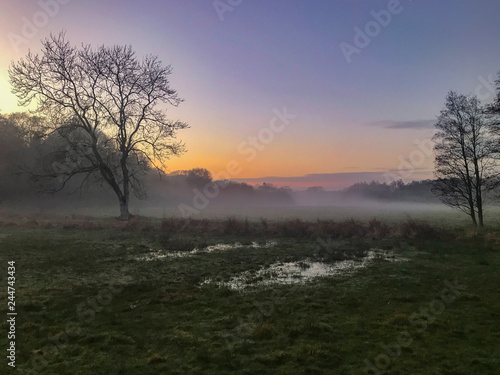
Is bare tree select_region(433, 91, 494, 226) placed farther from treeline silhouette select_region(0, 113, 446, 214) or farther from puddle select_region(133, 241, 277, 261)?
puddle select_region(133, 241, 277, 261)

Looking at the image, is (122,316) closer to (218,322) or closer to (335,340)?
(218,322)

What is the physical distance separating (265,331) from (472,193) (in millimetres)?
31624

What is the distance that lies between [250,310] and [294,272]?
4.71m

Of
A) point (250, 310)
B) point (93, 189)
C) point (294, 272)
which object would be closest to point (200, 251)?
point (294, 272)

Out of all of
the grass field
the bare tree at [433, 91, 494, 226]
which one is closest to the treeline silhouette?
the bare tree at [433, 91, 494, 226]

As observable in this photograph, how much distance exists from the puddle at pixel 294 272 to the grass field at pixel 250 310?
0.09 meters

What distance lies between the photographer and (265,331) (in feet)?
21.3

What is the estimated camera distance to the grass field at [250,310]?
17.7 ft

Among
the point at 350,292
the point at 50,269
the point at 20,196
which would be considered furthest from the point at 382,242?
the point at 20,196

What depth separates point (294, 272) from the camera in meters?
12.3

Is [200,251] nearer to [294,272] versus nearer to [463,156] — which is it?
[294,272]

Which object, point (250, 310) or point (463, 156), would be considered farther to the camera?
point (463, 156)

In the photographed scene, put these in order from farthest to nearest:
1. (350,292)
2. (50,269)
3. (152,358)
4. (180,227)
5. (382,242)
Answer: (180,227) → (382,242) → (50,269) → (350,292) → (152,358)

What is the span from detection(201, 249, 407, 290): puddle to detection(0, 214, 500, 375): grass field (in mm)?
86
